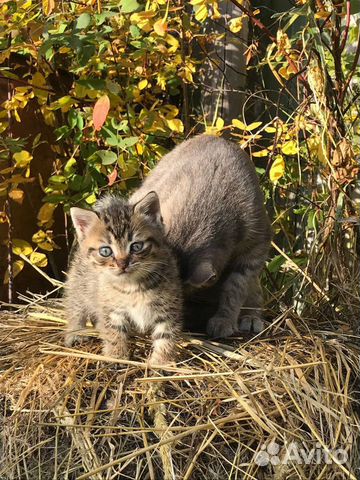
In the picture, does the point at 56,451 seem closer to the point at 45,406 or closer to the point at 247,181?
the point at 45,406

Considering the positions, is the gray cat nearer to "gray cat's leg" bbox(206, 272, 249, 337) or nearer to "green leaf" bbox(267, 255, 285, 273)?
"gray cat's leg" bbox(206, 272, 249, 337)

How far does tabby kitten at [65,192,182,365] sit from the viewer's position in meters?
2.39

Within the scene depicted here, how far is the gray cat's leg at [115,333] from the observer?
7.95 feet

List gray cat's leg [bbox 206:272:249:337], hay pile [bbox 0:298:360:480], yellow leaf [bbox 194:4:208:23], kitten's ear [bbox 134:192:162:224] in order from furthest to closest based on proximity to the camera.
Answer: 1. yellow leaf [bbox 194:4:208:23]
2. gray cat's leg [bbox 206:272:249:337]
3. kitten's ear [bbox 134:192:162:224]
4. hay pile [bbox 0:298:360:480]

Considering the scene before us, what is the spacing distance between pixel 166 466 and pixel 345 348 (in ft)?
3.06

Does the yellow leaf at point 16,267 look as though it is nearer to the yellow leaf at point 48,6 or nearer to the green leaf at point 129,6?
the yellow leaf at point 48,6

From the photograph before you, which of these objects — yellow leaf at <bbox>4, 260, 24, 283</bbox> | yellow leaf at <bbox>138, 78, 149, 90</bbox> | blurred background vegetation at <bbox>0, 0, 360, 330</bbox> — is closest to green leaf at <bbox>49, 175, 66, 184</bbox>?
blurred background vegetation at <bbox>0, 0, 360, 330</bbox>

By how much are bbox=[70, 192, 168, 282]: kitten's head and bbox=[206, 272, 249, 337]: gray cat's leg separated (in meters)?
0.43

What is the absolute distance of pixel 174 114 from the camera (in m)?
3.85

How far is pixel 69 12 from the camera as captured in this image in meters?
3.44

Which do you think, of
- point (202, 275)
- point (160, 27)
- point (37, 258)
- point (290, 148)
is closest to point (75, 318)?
point (202, 275)

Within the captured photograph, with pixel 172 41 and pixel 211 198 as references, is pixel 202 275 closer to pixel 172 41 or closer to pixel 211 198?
pixel 211 198

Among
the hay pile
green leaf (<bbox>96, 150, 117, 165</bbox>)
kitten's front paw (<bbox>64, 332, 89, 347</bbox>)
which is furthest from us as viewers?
green leaf (<bbox>96, 150, 117, 165</bbox>)

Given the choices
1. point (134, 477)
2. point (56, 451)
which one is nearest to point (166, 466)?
point (134, 477)
